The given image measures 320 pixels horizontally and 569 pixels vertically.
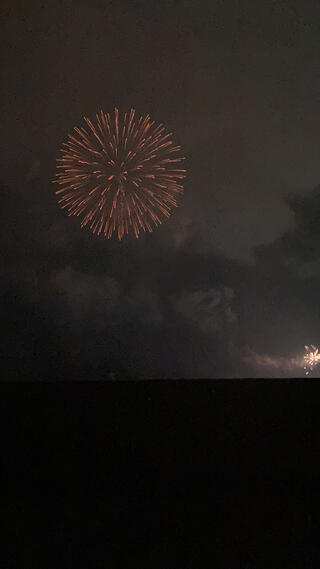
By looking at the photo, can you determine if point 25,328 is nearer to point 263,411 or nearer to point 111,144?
point 111,144

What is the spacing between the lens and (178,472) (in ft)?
4.25

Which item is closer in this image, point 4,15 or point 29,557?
point 29,557

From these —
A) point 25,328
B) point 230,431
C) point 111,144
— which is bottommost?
point 230,431

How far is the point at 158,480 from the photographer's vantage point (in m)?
1.29

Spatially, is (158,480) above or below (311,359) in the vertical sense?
below

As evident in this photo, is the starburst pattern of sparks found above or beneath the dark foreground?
above

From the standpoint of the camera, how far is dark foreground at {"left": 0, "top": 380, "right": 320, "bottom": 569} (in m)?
1.28

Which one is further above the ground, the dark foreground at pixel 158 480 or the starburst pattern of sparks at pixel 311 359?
the starburst pattern of sparks at pixel 311 359

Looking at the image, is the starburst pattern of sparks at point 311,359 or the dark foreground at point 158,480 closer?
the dark foreground at point 158,480

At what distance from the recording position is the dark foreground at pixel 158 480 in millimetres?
1277

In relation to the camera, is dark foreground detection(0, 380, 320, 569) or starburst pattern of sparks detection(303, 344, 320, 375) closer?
dark foreground detection(0, 380, 320, 569)

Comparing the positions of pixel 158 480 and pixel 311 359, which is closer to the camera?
pixel 158 480

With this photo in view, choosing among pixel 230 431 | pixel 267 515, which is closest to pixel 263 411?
pixel 230 431

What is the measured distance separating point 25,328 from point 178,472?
7.96 meters
